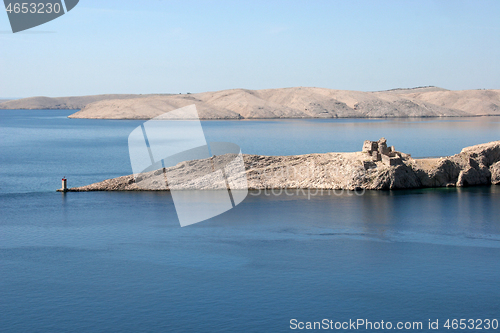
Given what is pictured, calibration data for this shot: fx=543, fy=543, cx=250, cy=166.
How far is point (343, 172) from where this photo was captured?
38.6 meters

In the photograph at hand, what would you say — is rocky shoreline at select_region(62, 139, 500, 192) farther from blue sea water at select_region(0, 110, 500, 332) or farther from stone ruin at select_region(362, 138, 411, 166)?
blue sea water at select_region(0, 110, 500, 332)

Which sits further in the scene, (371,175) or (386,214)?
(371,175)

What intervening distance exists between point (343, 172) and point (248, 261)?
17180 mm

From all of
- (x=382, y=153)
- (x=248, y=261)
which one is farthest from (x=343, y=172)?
(x=248, y=261)

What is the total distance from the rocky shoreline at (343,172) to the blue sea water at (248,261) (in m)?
1.34

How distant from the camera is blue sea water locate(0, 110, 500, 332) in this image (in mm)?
17891

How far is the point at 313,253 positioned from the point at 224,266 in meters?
4.20

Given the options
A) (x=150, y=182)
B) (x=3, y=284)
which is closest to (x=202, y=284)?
(x=3, y=284)

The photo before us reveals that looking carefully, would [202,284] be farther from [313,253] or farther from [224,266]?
[313,253]

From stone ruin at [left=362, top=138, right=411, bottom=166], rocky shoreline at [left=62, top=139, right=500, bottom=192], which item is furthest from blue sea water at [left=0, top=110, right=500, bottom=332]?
stone ruin at [left=362, top=138, right=411, bottom=166]

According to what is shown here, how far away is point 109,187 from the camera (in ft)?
130

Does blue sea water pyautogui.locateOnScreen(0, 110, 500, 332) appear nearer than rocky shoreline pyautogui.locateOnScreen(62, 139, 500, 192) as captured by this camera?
Yes

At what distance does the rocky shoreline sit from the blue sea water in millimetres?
1343

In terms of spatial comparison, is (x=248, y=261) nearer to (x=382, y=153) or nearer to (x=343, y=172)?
(x=343, y=172)
